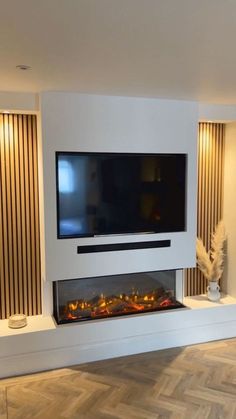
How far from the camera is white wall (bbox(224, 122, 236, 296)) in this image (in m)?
4.34

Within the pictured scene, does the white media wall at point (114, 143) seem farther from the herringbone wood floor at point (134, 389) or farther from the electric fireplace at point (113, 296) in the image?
the herringbone wood floor at point (134, 389)

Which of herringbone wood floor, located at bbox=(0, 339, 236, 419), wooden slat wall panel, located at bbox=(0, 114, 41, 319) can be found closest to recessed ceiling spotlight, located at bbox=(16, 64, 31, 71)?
wooden slat wall panel, located at bbox=(0, 114, 41, 319)

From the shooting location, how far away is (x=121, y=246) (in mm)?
3715

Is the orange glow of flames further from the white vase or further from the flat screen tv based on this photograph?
the flat screen tv

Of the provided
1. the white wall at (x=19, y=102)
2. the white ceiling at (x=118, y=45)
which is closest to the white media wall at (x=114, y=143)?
the white wall at (x=19, y=102)

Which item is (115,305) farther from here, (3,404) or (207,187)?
(207,187)

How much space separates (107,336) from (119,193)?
1.39 meters

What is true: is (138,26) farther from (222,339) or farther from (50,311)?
(222,339)

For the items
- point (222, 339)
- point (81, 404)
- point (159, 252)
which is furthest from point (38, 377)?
point (222, 339)

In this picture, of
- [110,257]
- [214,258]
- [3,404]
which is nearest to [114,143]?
[110,257]

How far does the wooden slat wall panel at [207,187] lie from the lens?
4391mm

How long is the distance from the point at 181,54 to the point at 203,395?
2.55m

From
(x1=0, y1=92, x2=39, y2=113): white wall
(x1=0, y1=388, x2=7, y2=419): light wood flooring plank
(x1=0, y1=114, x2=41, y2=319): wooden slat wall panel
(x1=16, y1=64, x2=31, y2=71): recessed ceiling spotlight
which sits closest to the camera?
(x1=16, y1=64, x2=31, y2=71): recessed ceiling spotlight

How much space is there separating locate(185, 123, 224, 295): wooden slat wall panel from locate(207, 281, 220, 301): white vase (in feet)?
0.90
